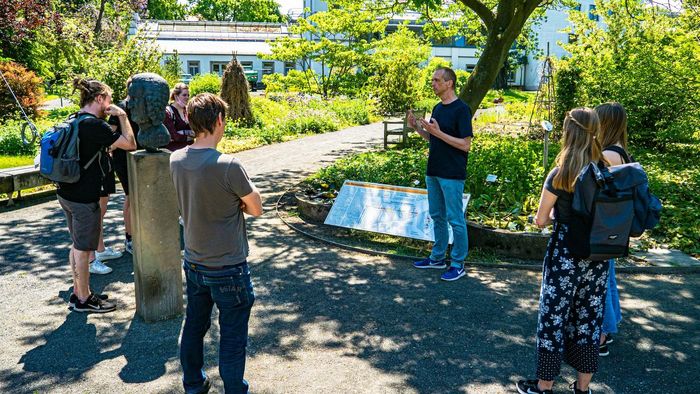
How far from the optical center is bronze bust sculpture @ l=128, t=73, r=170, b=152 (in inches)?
185

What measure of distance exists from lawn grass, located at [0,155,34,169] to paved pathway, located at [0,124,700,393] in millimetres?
4101

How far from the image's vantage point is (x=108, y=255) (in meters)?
6.62

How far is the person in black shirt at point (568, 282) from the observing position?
363cm

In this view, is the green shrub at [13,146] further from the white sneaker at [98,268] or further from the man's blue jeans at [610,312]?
the man's blue jeans at [610,312]

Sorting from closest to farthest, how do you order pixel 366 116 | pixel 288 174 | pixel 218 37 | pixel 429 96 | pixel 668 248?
pixel 668 248 < pixel 288 174 < pixel 366 116 < pixel 429 96 < pixel 218 37

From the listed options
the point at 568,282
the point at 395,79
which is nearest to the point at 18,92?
the point at 395,79

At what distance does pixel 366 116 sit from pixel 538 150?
1276cm

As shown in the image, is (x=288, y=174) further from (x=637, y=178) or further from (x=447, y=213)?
(x=637, y=178)

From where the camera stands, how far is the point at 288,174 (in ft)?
40.2

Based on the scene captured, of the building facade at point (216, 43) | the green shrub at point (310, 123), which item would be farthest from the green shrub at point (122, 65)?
the building facade at point (216, 43)

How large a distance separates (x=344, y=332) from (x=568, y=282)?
1901 millimetres

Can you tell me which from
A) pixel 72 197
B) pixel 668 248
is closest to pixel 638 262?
pixel 668 248

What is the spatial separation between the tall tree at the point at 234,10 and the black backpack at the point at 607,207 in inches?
3074

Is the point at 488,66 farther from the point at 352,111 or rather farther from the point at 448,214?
the point at 352,111
